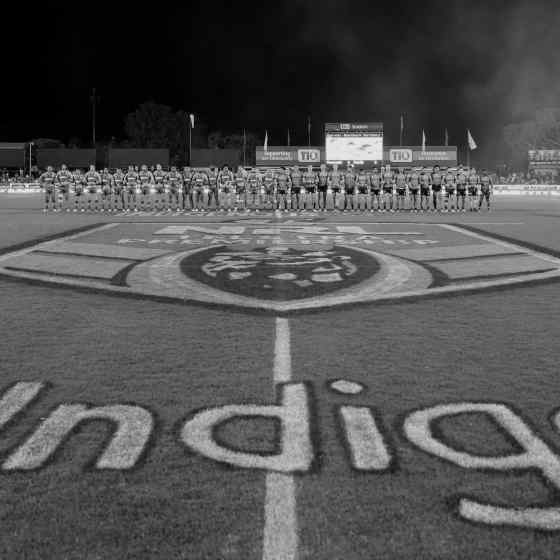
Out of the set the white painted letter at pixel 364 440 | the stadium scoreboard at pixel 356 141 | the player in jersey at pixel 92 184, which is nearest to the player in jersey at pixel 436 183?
the player in jersey at pixel 92 184

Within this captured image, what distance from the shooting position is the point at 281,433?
4184mm

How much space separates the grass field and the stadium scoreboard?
5320cm

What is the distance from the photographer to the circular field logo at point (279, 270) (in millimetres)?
9117

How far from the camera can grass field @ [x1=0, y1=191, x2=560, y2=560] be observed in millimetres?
3035

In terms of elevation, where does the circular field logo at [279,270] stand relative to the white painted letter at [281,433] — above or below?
above

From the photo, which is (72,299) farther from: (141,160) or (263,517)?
(141,160)

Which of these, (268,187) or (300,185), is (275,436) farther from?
(268,187)

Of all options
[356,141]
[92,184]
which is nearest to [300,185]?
[92,184]

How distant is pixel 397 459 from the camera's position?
12.5 ft

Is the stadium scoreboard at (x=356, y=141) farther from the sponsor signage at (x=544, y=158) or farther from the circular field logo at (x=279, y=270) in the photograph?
the circular field logo at (x=279, y=270)

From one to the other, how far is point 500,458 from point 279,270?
7.06m

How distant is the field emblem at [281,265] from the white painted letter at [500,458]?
347 cm

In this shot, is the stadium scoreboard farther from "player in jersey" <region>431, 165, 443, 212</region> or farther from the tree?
the tree

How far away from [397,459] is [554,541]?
963 millimetres
